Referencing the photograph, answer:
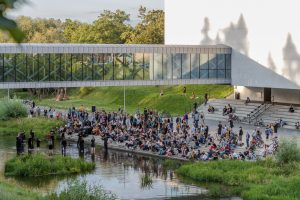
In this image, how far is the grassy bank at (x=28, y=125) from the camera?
4681 cm

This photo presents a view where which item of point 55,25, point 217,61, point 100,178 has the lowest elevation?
point 100,178

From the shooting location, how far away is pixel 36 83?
43.2m

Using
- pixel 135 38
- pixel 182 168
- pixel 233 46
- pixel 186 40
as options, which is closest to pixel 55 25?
pixel 135 38

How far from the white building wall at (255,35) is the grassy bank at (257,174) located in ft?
61.5

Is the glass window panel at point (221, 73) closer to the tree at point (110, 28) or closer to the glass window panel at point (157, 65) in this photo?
the glass window panel at point (157, 65)

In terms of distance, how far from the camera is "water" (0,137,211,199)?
26.5 meters

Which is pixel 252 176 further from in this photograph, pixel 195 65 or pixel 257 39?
pixel 257 39

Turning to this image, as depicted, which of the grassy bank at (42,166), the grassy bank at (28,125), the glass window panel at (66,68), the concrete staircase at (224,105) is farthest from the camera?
the concrete staircase at (224,105)

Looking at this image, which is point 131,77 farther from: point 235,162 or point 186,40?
point 235,162

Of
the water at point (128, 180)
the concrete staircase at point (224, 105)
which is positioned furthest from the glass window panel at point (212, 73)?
the water at point (128, 180)

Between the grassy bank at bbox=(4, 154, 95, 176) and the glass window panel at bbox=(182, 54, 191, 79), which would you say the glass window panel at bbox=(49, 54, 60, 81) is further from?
the grassy bank at bbox=(4, 154, 95, 176)

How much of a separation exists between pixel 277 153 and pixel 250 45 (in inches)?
902

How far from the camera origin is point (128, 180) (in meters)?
29.5

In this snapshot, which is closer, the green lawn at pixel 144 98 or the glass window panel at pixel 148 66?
the glass window panel at pixel 148 66
